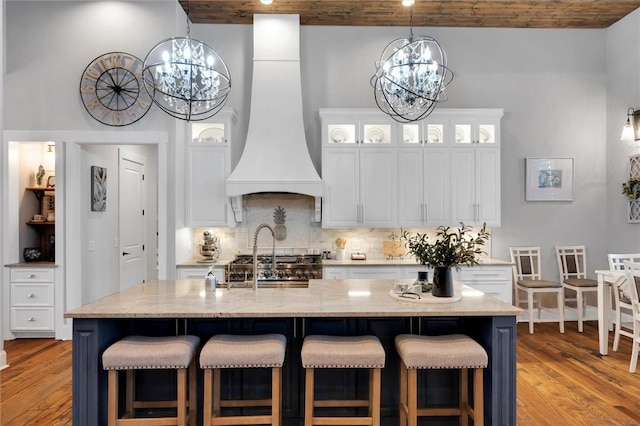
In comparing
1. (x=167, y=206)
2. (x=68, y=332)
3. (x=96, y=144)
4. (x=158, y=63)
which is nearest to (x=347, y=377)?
(x=158, y=63)

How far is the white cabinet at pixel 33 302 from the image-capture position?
4.65 meters

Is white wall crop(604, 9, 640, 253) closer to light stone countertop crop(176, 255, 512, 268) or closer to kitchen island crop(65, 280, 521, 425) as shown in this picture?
light stone countertop crop(176, 255, 512, 268)

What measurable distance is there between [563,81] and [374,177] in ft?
10.2

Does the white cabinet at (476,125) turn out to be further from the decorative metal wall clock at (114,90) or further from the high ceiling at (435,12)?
the decorative metal wall clock at (114,90)

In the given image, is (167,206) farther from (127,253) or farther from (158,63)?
(158,63)

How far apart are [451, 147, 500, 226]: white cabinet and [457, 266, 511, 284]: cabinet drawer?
Answer: 1.92 feet

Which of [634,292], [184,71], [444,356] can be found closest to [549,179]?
[634,292]

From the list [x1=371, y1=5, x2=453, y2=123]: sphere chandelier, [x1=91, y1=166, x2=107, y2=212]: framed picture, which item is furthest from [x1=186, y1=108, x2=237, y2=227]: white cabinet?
[x1=371, y1=5, x2=453, y2=123]: sphere chandelier

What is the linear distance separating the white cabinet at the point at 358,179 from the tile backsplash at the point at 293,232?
0.40 m

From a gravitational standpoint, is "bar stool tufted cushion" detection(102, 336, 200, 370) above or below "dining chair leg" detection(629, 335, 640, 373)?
above

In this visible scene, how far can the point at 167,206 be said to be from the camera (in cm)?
484

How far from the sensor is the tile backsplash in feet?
18.0

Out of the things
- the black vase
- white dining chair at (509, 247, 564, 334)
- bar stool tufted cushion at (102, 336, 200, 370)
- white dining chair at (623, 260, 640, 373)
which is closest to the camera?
bar stool tufted cushion at (102, 336, 200, 370)

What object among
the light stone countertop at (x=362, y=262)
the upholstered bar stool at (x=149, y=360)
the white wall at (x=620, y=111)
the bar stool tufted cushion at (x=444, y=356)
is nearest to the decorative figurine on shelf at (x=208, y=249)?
the light stone countertop at (x=362, y=262)
